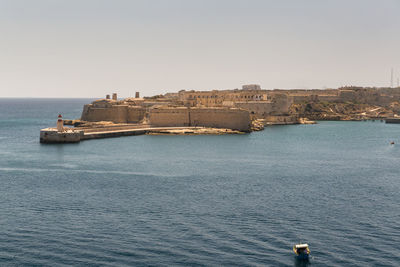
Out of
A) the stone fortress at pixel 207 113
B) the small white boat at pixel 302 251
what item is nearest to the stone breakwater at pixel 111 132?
the stone fortress at pixel 207 113

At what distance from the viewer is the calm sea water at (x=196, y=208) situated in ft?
54.2

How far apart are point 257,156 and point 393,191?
14.9m

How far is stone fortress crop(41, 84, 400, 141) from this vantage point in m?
60.9

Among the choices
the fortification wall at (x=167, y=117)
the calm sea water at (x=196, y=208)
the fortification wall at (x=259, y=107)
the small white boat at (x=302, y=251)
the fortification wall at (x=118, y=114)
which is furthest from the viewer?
the fortification wall at (x=259, y=107)

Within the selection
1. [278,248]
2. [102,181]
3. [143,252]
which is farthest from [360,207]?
[102,181]

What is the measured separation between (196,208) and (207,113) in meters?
42.0

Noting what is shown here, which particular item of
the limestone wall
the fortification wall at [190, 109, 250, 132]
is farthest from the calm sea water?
the limestone wall

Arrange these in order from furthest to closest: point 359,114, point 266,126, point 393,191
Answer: point 359,114, point 266,126, point 393,191

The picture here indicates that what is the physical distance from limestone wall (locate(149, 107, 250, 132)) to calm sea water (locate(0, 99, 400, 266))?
818 inches

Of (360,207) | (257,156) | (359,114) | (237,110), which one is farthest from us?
(359,114)

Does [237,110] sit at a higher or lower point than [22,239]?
higher

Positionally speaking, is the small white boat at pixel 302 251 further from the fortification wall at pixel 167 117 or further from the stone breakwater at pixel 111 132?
the fortification wall at pixel 167 117

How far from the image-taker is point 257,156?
131 ft

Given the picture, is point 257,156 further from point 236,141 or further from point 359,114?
point 359,114
